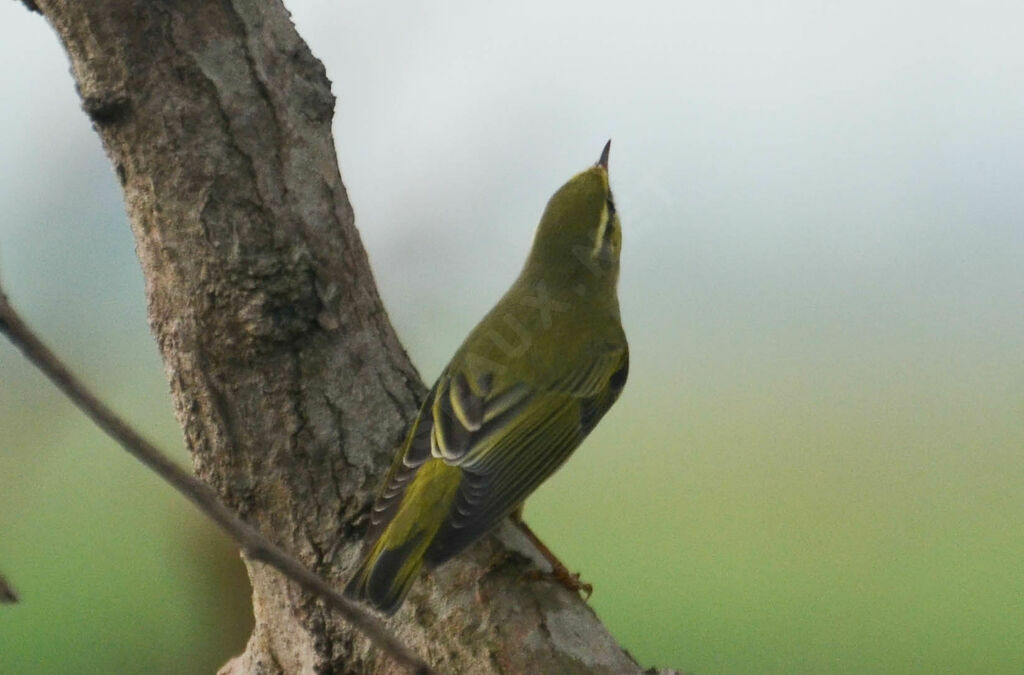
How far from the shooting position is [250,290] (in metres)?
1.79

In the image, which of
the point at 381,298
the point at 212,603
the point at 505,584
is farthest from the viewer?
the point at 212,603

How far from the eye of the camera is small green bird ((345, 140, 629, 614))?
1.70 m

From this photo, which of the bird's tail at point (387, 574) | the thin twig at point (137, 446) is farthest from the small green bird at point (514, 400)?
the thin twig at point (137, 446)

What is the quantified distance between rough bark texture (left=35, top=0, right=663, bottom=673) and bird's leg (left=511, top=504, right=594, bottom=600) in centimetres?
3

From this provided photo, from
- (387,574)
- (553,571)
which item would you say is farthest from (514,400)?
(387,574)

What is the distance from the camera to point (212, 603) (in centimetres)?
264

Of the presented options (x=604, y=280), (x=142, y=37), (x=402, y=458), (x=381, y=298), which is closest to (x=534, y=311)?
(x=604, y=280)

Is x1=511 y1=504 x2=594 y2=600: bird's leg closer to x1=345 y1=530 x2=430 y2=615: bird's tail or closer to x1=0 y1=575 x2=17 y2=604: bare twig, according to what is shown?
x1=345 y1=530 x2=430 y2=615: bird's tail

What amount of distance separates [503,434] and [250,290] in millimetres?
572

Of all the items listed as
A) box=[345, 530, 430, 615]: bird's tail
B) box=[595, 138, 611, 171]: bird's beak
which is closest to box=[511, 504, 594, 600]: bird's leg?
box=[345, 530, 430, 615]: bird's tail

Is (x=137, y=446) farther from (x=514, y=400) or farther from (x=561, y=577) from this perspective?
(x=514, y=400)

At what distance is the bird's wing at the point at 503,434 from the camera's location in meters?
1.76

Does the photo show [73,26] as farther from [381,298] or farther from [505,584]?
[505,584]

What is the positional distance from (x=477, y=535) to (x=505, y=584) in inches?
4.1
